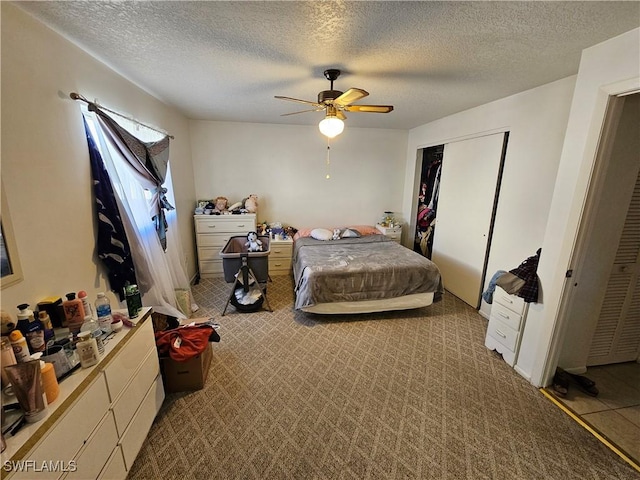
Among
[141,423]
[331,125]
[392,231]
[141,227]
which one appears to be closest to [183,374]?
[141,423]

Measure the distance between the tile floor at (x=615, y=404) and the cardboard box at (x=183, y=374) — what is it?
265cm

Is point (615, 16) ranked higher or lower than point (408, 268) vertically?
higher

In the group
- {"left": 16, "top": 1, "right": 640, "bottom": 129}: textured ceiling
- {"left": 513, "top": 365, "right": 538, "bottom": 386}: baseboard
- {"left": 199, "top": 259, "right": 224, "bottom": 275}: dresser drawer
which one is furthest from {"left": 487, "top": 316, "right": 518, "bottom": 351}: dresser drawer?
{"left": 199, "top": 259, "right": 224, "bottom": 275}: dresser drawer

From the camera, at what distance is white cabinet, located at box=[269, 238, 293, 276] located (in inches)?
164

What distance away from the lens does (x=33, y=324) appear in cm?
117

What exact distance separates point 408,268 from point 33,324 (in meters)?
2.87

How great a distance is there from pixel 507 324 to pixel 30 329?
3.08 m

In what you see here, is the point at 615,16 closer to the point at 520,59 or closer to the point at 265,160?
the point at 520,59

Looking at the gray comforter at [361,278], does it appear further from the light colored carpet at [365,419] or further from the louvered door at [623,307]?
the louvered door at [623,307]

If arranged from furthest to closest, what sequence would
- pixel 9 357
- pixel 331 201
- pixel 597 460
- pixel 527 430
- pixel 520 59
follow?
pixel 331 201 < pixel 520 59 < pixel 527 430 < pixel 597 460 < pixel 9 357

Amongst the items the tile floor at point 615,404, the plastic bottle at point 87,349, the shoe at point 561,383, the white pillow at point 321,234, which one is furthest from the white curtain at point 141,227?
the tile floor at point 615,404

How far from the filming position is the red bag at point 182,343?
187 cm

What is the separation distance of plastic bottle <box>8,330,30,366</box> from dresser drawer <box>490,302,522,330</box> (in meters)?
3.00

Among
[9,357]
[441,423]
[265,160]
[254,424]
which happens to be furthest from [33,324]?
[265,160]
